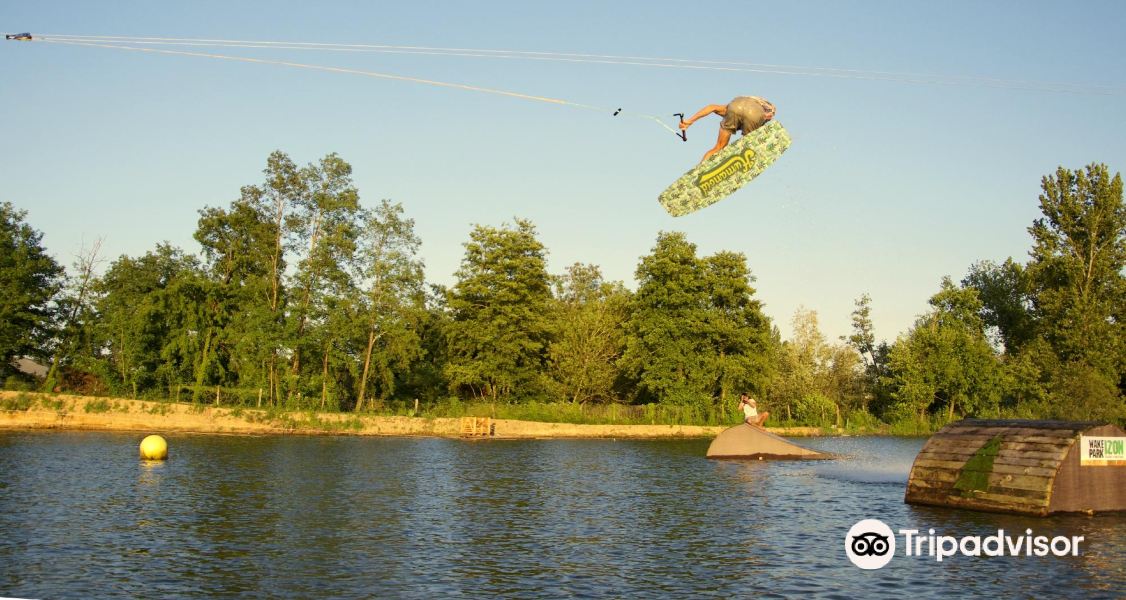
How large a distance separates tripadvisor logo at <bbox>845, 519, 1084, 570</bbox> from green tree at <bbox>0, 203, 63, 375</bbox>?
204ft

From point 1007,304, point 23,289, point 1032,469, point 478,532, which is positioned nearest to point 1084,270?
point 1007,304

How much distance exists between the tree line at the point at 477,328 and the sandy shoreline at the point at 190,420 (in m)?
5.61

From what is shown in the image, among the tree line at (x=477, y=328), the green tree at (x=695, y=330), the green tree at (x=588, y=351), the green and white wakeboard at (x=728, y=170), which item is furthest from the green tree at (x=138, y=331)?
the green and white wakeboard at (x=728, y=170)

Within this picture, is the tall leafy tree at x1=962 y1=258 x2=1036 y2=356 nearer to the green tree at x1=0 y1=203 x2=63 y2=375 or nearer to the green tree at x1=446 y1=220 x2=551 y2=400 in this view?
the green tree at x1=446 y1=220 x2=551 y2=400

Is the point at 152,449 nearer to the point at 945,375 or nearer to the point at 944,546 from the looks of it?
the point at 944,546

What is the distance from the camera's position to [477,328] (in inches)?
2857

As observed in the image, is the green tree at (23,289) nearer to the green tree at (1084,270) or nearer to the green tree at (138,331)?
the green tree at (138,331)

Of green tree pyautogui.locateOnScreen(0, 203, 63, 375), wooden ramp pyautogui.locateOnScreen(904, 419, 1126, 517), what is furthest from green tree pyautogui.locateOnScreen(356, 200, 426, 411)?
wooden ramp pyautogui.locateOnScreen(904, 419, 1126, 517)

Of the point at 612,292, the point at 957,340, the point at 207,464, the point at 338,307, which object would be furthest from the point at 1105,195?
the point at 207,464

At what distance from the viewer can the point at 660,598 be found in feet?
49.4

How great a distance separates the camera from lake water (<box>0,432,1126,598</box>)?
624 inches

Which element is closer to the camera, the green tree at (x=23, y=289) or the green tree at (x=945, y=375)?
the green tree at (x=23, y=289)

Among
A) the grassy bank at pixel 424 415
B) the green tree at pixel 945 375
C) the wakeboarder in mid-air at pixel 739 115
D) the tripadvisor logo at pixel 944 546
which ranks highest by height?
the wakeboarder in mid-air at pixel 739 115

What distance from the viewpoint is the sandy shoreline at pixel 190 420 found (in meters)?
54.1
